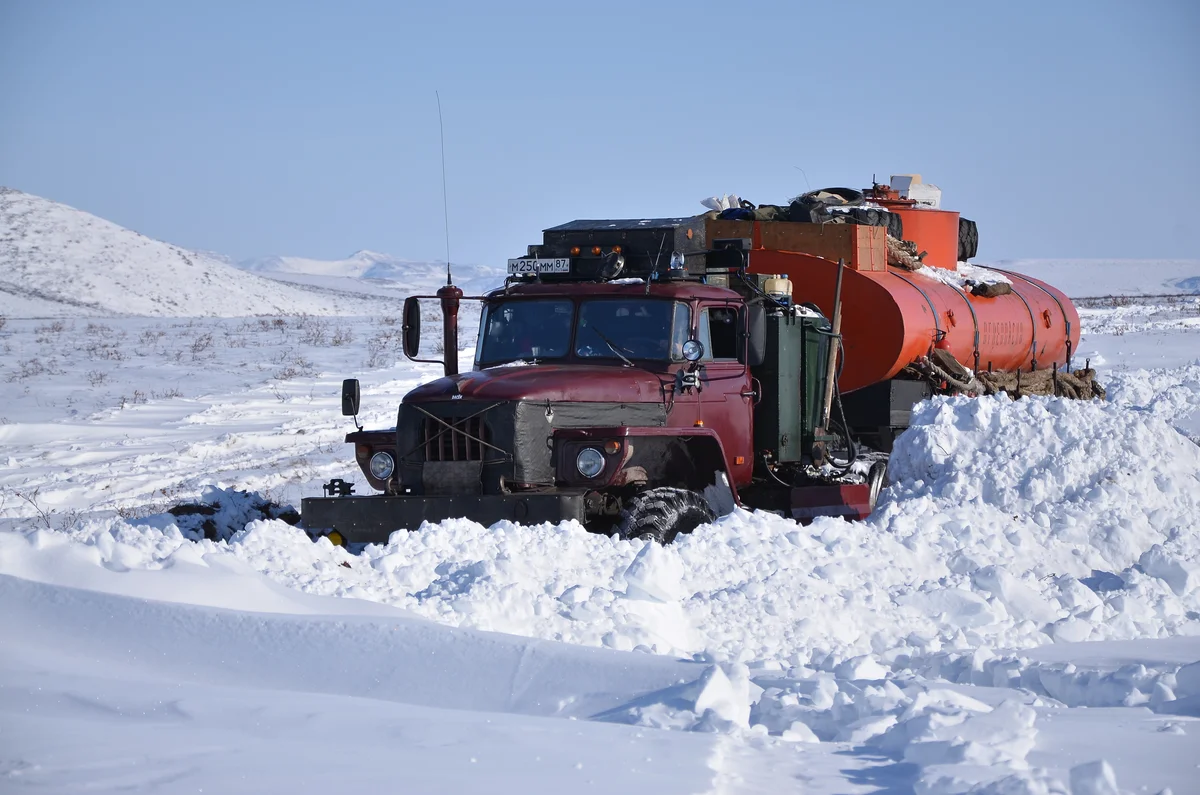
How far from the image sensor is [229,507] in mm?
10453

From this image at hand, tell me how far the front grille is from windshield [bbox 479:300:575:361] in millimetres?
1181

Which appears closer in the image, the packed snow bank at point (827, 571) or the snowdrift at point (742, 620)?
the snowdrift at point (742, 620)

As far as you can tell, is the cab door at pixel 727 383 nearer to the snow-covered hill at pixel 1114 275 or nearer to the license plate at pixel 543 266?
the license plate at pixel 543 266

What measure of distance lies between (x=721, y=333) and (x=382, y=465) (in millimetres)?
2766

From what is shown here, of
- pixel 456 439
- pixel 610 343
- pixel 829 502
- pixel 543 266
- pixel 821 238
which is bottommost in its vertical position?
pixel 829 502

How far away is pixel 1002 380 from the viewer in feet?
44.4

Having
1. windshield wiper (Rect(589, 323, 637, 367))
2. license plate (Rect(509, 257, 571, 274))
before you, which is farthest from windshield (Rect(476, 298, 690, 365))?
license plate (Rect(509, 257, 571, 274))

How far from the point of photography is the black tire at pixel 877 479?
11.1m

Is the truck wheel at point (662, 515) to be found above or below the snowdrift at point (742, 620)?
above

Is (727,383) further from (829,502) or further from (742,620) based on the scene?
(742,620)

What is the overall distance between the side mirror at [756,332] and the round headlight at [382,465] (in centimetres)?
278

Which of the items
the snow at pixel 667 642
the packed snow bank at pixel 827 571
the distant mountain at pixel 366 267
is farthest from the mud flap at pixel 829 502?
the distant mountain at pixel 366 267

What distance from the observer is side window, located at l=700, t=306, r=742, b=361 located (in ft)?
33.1

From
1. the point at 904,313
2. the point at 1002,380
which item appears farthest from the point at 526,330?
the point at 1002,380
